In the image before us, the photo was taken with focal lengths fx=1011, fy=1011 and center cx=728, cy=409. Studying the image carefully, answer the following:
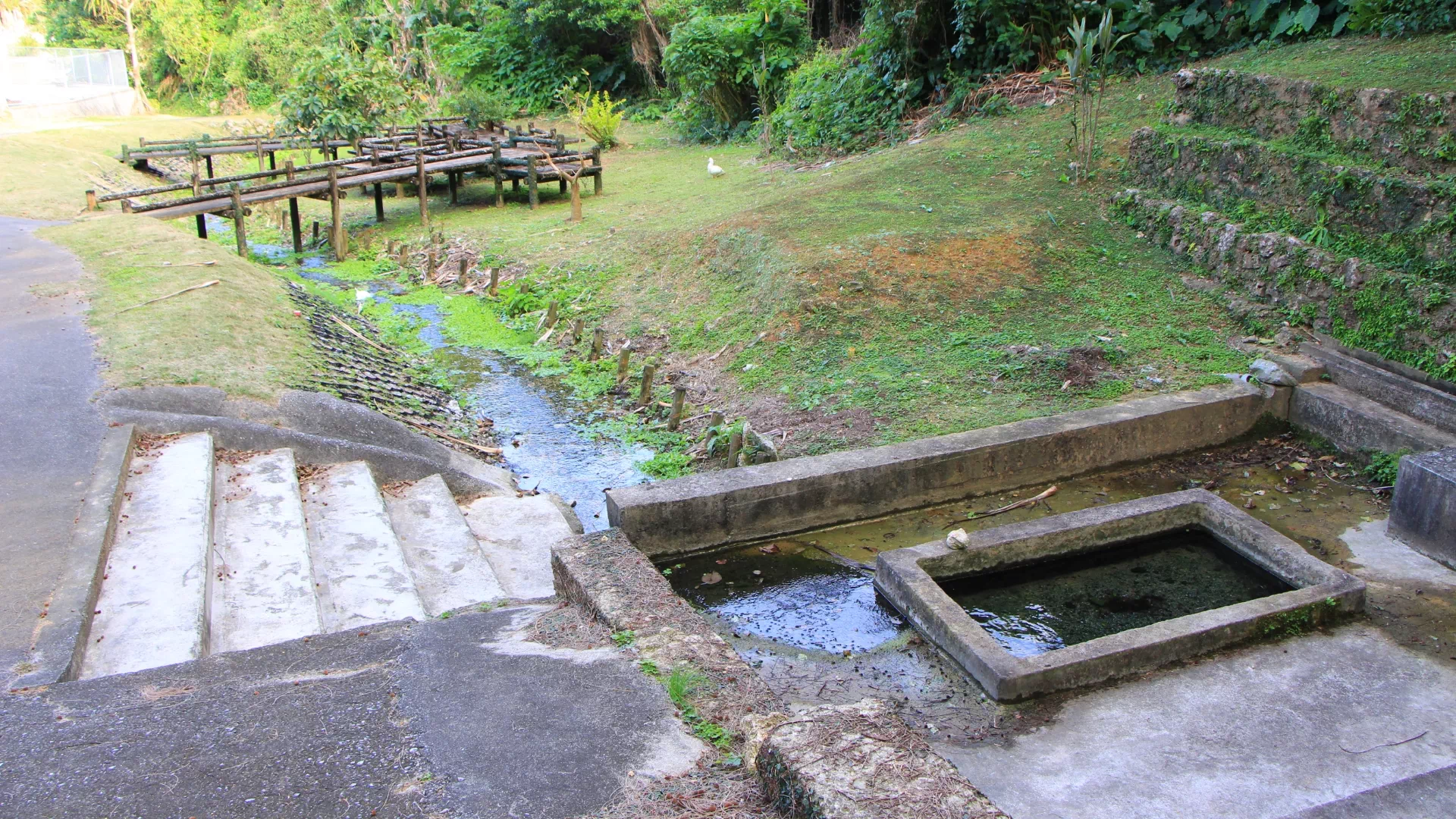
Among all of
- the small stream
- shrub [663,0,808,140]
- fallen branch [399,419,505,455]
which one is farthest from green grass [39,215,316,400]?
shrub [663,0,808,140]

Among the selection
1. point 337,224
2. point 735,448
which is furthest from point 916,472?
point 337,224

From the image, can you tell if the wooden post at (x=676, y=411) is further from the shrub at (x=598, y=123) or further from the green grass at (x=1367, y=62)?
the shrub at (x=598, y=123)

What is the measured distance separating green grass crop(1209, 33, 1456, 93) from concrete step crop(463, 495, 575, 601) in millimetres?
7213

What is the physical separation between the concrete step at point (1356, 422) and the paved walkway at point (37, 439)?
728cm

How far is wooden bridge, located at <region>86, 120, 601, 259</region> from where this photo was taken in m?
14.1

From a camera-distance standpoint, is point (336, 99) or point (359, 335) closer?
point (359, 335)

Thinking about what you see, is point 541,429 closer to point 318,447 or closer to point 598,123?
point 318,447

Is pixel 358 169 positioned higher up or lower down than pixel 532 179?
higher up

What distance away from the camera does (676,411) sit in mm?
8219

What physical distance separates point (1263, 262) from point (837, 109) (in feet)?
29.8

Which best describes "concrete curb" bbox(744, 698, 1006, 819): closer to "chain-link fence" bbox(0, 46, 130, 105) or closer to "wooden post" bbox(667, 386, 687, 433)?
"wooden post" bbox(667, 386, 687, 433)

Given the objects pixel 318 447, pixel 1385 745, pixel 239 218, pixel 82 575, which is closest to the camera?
pixel 1385 745

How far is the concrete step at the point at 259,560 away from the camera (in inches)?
184

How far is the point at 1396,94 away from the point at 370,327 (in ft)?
33.0
